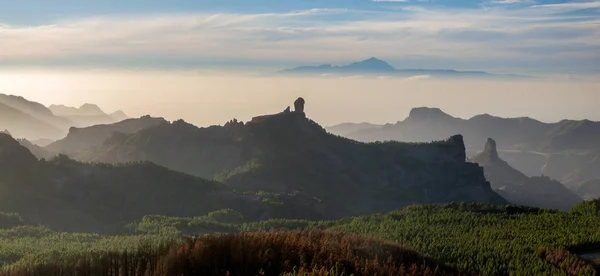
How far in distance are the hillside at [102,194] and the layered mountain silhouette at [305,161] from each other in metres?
34.2

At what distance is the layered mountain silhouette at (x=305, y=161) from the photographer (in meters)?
148

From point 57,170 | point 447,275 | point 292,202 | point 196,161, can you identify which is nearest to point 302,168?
point 196,161

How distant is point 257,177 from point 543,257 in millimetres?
123927

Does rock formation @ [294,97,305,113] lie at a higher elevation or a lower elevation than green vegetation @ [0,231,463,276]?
higher

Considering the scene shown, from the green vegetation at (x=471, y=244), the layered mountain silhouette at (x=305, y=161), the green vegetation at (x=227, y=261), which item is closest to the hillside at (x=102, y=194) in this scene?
the layered mountain silhouette at (x=305, y=161)

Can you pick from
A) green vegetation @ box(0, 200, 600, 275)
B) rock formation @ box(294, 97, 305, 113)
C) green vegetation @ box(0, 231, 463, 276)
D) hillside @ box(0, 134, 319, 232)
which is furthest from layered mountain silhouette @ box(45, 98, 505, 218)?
green vegetation @ box(0, 231, 463, 276)

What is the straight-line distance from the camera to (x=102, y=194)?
89.4 m

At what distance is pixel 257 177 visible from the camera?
139250 millimetres

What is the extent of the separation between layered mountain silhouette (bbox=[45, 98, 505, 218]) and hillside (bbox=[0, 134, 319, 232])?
112ft

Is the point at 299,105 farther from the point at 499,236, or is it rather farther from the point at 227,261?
the point at 227,261

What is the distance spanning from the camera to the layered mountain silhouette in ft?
487

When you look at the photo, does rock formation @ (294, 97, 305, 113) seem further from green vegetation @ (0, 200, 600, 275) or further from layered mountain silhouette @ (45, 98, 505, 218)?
green vegetation @ (0, 200, 600, 275)

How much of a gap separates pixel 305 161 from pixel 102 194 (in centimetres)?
7906

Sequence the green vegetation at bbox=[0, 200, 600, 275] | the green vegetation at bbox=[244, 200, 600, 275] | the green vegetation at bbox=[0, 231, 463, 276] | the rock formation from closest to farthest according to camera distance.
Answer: the green vegetation at bbox=[0, 231, 463, 276] → the green vegetation at bbox=[0, 200, 600, 275] → the green vegetation at bbox=[244, 200, 600, 275] → the rock formation
